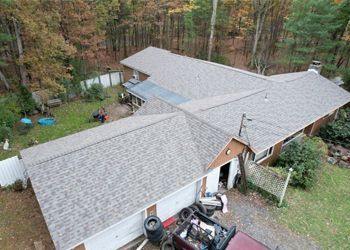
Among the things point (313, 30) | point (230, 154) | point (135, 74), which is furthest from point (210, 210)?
point (313, 30)

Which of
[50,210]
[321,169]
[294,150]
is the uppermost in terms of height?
[50,210]

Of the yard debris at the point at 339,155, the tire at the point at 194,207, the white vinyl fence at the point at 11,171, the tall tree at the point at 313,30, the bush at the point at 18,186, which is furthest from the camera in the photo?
the tall tree at the point at 313,30

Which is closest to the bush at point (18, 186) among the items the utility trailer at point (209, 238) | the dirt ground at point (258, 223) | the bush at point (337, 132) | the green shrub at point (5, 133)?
the green shrub at point (5, 133)

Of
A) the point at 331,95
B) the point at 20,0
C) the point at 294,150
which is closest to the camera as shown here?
the point at 294,150

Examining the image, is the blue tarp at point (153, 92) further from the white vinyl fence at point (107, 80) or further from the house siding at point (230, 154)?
the house siding at point (230, 154)

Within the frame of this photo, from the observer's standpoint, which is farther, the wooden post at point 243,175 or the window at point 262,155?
the window at point 262,155

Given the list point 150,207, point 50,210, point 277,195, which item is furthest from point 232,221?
point 50,210

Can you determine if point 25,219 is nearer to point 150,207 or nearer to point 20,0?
point 150,207
